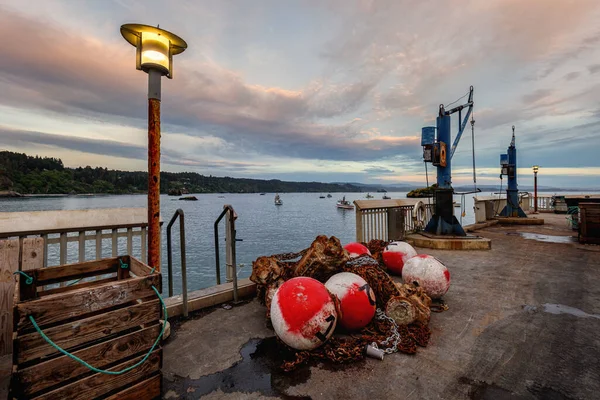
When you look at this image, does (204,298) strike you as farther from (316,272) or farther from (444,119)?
(444,119)

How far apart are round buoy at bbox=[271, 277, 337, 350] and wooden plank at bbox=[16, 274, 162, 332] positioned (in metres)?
1.18

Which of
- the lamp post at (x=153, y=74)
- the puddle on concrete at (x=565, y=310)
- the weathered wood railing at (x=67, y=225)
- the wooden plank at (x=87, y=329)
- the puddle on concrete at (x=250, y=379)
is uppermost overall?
the lamp post at (x=153, y=74)

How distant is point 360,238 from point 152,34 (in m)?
6.22

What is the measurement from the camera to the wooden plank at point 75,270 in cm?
238

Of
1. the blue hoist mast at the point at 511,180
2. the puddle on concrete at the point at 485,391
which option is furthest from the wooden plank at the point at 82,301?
the blue hoist mast at the point at 511,180

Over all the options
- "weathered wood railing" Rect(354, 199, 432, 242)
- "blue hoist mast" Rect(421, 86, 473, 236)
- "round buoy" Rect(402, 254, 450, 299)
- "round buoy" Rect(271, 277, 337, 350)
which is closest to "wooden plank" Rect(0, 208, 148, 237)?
"round buoy" Rect(271, 277, 337, 350)

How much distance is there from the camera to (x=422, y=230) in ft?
30.5

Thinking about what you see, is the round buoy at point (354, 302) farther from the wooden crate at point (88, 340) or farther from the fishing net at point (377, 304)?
the wooden crate at point (88, 340)

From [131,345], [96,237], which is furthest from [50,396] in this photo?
[96,237]

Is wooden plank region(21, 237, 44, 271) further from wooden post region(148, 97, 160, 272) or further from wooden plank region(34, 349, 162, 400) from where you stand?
wooden plank region(34, 349, 162, 400)

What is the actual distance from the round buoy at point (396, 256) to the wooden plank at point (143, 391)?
4.35 meters

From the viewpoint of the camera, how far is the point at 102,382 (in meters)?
1.96

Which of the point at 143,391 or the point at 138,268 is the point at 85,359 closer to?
the point at 143,391

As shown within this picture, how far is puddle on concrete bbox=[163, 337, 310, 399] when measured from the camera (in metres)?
2.32
